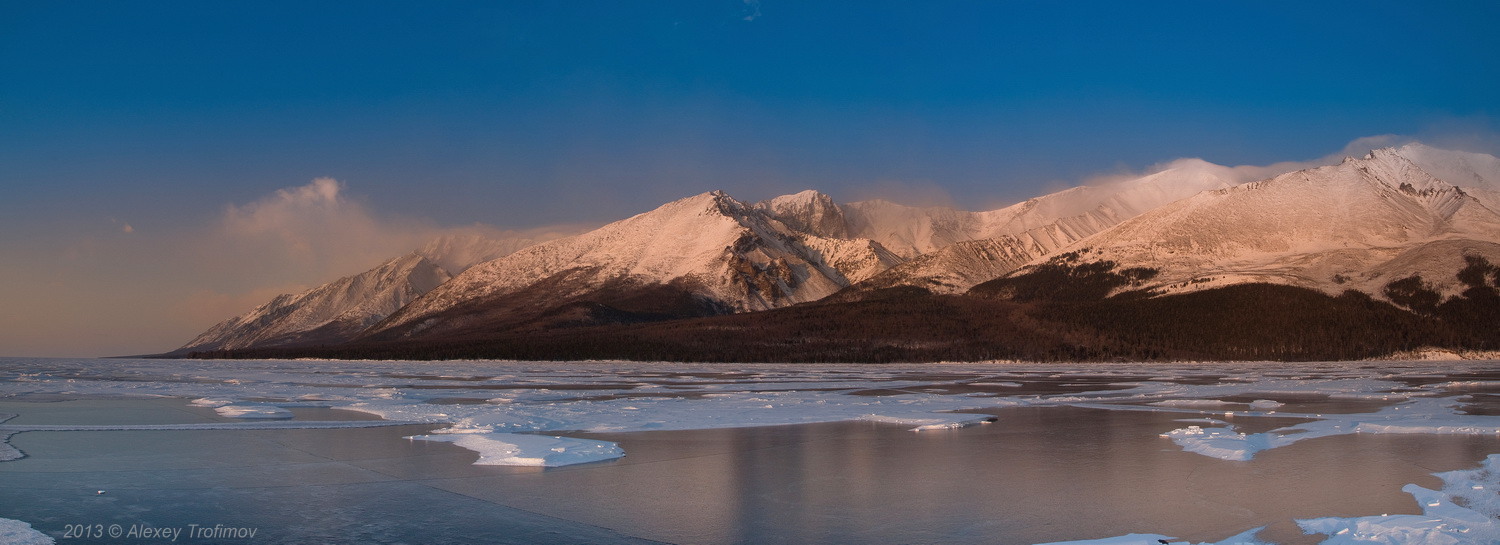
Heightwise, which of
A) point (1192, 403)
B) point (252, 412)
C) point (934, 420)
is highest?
point (252, 412)

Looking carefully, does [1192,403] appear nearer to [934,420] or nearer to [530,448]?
[934,420]

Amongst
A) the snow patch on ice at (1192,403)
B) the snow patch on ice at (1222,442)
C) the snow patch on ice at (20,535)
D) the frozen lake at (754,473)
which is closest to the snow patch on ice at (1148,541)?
the frozen lake at (754,473)

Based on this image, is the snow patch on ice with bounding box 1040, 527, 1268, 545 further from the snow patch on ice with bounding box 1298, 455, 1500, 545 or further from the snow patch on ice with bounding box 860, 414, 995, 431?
the snow patch on ice with bounding box 860, 414, 995, 431

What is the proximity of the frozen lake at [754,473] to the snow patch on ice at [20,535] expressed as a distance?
315mm

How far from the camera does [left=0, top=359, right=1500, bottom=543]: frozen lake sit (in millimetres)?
17688

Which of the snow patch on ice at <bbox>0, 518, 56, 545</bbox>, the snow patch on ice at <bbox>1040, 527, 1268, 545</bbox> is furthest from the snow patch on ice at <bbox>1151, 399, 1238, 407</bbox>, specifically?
the snow patch on ice at <bbox>0, 518, 56, 545</bbox>

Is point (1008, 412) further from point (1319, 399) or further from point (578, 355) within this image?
point (578, 355)

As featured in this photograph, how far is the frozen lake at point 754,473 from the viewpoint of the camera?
58.0ft

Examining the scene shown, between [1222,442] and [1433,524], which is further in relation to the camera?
[1222,442]

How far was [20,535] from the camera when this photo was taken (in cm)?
1609

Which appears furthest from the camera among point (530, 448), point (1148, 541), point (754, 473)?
point (530, 448)

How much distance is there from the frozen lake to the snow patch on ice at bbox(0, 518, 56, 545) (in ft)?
1.03

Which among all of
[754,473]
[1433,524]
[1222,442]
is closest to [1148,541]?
[1433,524]

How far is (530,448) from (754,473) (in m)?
7.63
